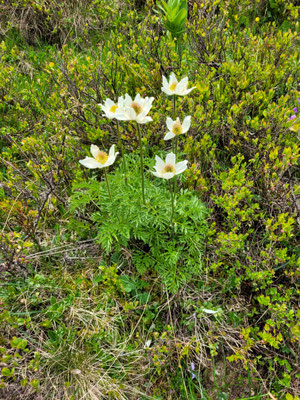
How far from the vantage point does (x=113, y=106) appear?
183 cm

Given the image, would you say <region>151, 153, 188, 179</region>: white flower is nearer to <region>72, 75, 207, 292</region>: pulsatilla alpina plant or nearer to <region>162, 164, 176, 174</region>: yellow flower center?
<region>162, 164, 176, 174</region>: yellow flower center

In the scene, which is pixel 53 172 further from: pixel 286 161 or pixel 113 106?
pixel 286 161

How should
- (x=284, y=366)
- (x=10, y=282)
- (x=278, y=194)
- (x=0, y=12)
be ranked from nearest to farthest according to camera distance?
1. (x=284, y=366)
2. (x=10, y=282)
3. (x=278, y=194)
4. (x=0, y=12)

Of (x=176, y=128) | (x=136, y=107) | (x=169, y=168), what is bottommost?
(x=169, y=168)

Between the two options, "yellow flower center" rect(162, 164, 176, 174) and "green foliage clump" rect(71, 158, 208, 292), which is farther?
"green foliage clump" rect(71, 158, 208, 292)

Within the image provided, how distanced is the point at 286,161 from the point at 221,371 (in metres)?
1.40

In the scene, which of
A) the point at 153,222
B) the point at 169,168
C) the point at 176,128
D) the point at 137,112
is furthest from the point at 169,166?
the point at 153,222

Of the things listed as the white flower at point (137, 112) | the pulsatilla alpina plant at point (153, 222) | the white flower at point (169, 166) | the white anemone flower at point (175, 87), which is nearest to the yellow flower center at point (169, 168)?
the white flower at point (169, 166)

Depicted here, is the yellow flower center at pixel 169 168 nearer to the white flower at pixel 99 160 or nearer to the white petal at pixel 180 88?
the white flower at pixel 99 160

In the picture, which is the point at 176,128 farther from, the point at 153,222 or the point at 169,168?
the point at 153,222

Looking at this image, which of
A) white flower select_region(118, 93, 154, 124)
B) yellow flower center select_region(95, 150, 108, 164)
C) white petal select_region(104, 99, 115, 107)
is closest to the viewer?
white flower select_region(118, 93, 154, 124)

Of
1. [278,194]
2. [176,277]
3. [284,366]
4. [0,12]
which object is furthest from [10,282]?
[0,12]

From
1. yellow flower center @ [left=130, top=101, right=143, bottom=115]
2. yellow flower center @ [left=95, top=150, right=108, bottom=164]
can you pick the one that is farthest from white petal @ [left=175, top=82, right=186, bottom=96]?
yellow flower center @ [left=95, top=150, right=108, bottom=164]

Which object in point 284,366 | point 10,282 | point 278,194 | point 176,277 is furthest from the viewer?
point 278,194
